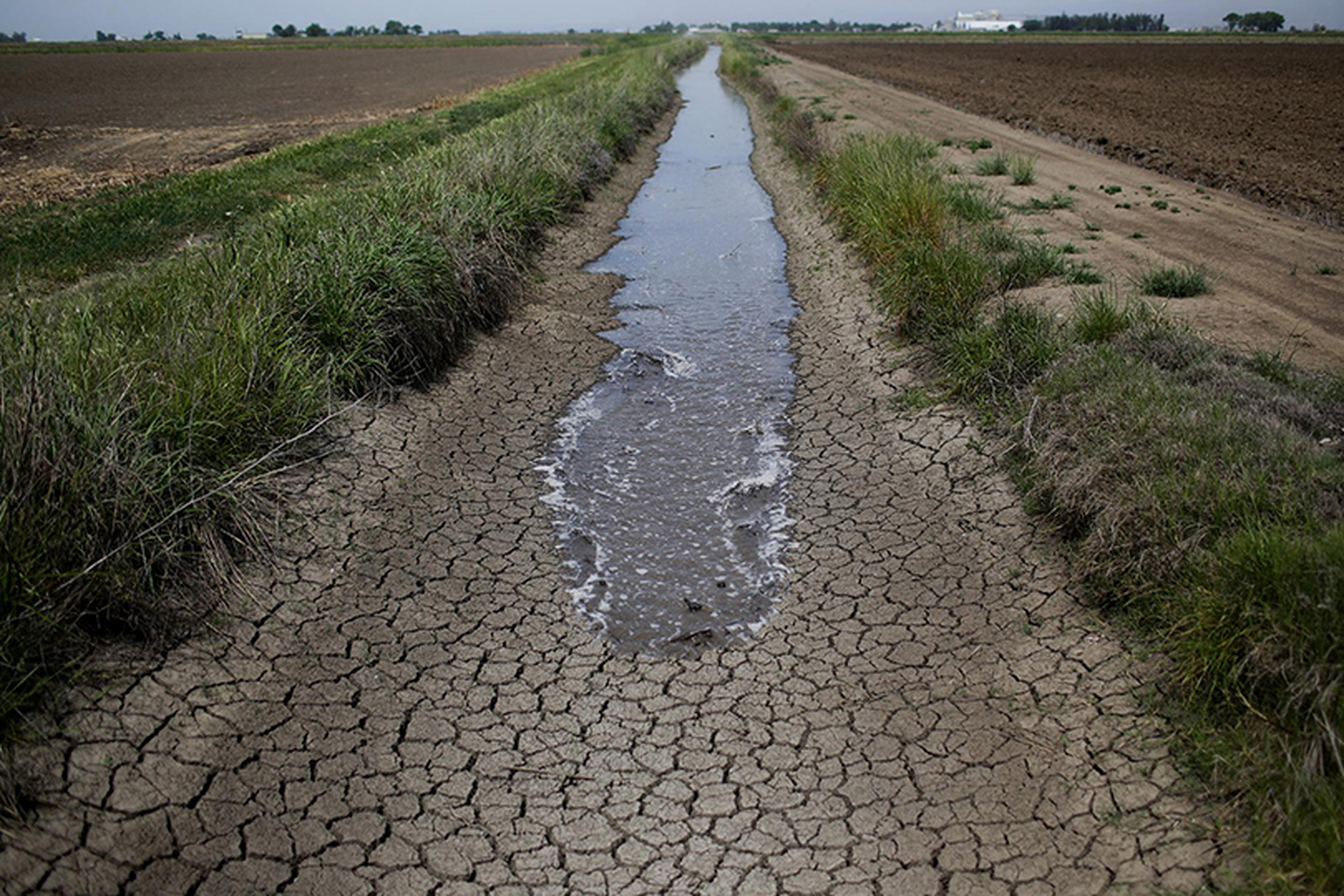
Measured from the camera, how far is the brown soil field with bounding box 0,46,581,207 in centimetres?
1714

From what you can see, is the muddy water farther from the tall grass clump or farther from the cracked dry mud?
the tall grass clump

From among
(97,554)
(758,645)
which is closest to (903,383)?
(758,645)

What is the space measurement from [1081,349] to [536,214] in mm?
7582

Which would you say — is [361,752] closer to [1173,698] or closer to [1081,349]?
[1173,698]

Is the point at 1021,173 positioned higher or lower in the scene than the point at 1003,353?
lower

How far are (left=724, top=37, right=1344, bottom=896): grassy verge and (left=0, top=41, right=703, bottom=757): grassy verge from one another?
4006 millimetres

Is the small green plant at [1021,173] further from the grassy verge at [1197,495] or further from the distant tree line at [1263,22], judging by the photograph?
the distant tree line at [1263,22]

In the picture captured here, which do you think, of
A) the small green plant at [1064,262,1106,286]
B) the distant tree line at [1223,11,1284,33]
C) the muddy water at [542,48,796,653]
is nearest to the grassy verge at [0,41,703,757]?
the muddy water at [542,48,796,653]

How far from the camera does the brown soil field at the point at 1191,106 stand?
15.6 m

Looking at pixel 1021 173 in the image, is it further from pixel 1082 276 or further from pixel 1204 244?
pixel 1082 276

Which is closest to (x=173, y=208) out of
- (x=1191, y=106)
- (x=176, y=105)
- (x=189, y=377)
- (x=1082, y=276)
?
(x=189, y=377)

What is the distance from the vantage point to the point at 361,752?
3906mm

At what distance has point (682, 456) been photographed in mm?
6984

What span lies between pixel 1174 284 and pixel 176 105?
29350 mm
